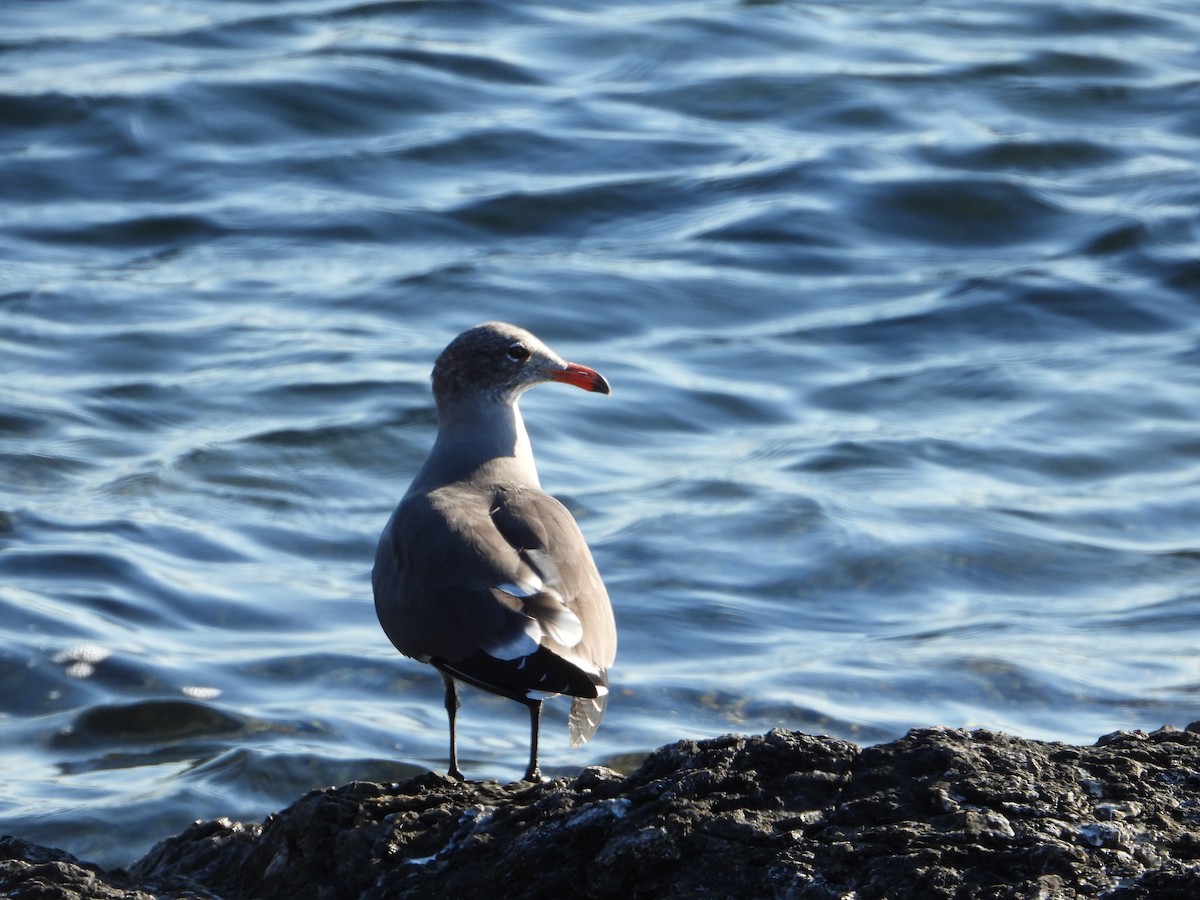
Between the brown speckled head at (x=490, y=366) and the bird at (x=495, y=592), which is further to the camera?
the brown speckled head at (x=490, y=366)

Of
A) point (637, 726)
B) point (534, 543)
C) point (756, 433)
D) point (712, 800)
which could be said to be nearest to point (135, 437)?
point (756, 433)

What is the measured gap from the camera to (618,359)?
37.1 ft

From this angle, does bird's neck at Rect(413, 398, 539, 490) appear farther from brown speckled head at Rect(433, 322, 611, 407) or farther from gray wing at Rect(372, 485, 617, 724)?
gray wing at Rect(372, 485, 617, 724)

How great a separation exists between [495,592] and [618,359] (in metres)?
6.84

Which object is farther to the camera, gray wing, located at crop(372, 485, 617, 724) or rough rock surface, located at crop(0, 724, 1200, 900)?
gray wing, located at crop(372, 485, 617, 724)

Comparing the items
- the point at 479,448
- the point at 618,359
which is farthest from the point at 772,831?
the point at 618,359

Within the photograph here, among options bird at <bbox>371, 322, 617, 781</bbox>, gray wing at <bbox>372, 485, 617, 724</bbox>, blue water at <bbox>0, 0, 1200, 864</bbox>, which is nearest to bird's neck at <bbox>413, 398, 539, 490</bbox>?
bird at <bbox>371, 322, 617, 781</bbox>

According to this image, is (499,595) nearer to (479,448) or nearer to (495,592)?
(495,592)

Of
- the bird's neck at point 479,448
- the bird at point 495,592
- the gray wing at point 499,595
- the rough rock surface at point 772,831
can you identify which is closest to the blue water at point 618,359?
the bird's neck at point 479,448

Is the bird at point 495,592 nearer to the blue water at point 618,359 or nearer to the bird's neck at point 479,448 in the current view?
the bird's neck at point 479,448

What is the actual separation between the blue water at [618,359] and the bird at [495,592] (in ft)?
5.41

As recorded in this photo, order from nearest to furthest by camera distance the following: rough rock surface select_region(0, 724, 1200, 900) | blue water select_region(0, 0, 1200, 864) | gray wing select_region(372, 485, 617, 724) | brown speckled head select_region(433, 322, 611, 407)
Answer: rough rock surface select_region(0, 724, 1200, 900) < gray wing select_region(372, 485, 617, 724) < brown speckled head select_region(433, 322, 611, 407) < blue water select_region(0, 0, 1200, 864)

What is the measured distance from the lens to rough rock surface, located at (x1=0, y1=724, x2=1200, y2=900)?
333 cm

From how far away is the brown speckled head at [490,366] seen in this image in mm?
5930
